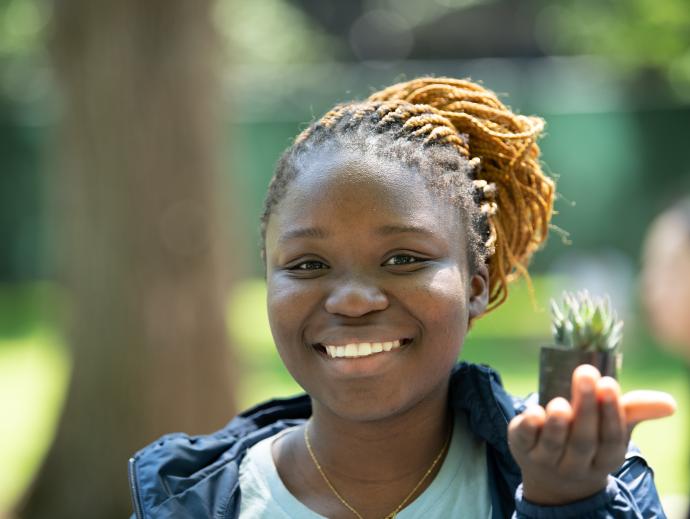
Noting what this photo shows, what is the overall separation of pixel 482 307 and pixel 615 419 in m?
0.80

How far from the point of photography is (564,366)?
183 centimetres

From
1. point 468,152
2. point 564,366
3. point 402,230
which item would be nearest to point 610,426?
point 564,366

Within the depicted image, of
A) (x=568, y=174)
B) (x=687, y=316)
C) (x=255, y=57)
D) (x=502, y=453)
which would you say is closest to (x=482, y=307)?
(x=502, y=453)

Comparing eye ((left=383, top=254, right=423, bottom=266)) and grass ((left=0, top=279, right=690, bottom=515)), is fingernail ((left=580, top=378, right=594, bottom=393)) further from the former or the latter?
grass ((left=0, top=279, right=690, bottom=515))

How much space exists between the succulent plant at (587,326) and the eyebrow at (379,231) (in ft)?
1.46

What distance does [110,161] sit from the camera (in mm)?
6316

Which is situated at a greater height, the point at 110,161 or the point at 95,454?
the point at 110,161

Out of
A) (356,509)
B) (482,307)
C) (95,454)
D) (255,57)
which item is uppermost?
(255,57)

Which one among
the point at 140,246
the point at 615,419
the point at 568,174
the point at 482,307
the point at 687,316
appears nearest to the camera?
the point at 615,419

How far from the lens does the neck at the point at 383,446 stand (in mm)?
2377

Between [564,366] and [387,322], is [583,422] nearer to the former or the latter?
[564,366]

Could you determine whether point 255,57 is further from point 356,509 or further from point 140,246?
point 356,509

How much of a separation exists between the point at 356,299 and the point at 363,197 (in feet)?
0.77

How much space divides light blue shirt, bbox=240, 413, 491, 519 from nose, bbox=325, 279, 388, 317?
0.46 meters
